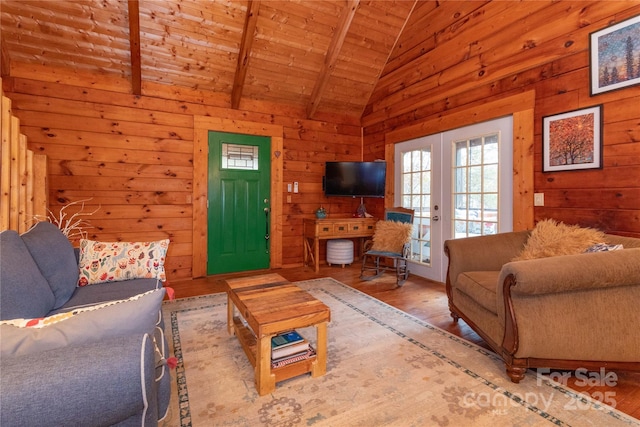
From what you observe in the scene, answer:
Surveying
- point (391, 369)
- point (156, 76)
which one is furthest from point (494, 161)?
point (156, 76)

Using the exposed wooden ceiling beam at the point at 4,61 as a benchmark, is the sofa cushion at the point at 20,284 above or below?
below

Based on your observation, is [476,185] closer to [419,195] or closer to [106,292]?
[419,195]

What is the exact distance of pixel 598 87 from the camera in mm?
2383

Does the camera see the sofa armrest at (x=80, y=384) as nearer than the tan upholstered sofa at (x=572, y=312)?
Yes

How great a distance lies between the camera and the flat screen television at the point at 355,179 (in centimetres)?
454

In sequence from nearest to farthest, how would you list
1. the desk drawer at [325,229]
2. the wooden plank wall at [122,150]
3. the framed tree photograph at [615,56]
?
1. the framed tree photograph at [615,56]
2. the wooden plank wall at [122,150]
3. the desk drawer at [325,229]

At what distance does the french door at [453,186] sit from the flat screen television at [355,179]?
268 millimetres

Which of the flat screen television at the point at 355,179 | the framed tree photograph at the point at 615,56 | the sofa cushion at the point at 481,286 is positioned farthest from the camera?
the flat screen television at the point at 355,179

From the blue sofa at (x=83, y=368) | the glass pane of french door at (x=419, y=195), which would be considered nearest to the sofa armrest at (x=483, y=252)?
the glass pane of french door at (x=419, y=195)

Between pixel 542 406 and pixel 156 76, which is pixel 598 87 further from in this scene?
pixel 156 76

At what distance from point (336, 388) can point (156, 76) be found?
13.2 feet

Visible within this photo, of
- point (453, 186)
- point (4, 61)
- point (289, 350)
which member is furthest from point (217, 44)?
point (289, 350)

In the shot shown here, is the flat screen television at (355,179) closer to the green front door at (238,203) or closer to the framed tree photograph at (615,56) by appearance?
the green front door at (238,203)

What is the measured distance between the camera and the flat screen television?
454 cm
